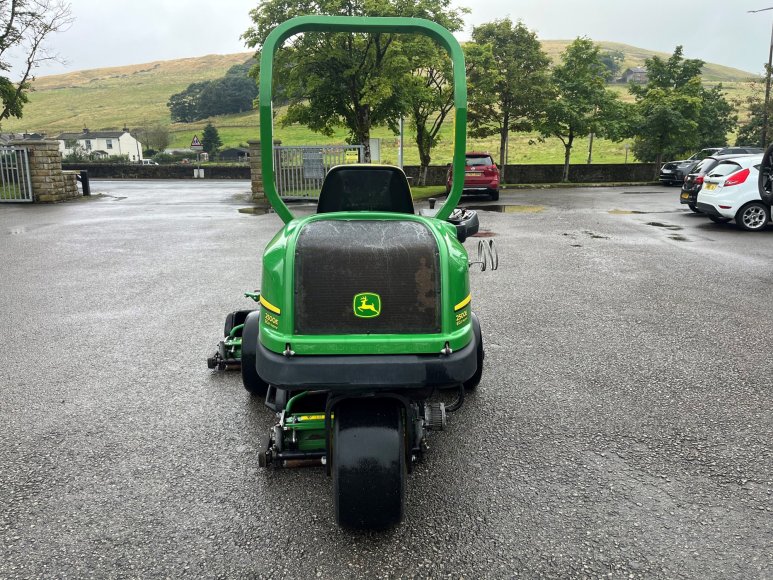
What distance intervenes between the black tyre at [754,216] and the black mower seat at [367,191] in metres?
12.7

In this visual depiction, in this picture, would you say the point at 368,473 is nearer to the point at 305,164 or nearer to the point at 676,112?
the point at 305,164

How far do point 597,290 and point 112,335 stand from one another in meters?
6.00

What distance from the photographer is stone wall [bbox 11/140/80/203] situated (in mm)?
20578

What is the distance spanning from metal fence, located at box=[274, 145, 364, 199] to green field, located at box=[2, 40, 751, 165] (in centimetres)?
992

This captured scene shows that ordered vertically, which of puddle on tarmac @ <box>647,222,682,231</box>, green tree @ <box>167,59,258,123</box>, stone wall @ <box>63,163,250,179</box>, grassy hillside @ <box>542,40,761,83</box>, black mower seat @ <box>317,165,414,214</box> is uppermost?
grassy hillside @ <box>542,40,761,83</box>

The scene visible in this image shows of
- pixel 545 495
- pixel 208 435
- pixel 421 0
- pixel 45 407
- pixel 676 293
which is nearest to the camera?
pixel 545 495

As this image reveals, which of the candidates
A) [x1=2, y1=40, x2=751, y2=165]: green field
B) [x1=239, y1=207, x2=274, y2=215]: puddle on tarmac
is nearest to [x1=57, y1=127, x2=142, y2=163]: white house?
[x1=2, y1=40, x2=751, y2=165]: green field

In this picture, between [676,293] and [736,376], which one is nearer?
[736,376]

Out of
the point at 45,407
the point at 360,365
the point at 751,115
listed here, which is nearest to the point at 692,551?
the point at 360,365

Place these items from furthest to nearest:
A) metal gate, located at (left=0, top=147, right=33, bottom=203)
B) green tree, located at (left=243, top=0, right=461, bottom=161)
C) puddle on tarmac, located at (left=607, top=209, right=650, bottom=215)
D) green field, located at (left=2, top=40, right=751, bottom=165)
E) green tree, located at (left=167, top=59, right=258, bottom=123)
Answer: green tree, located at (left=167, top=59, right=258, bottom=123)
green field, located at (left=2, top=40, right=751, bottom=165)
green tree, located at (left=243, top=0, right=461, bottom=161)
metal gate, located at (left=0, top=147, right=33, bottom=203)
puddle on tarmac, located at (left=607, top=209, right=650, bottom=215)

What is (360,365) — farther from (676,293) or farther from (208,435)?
(676,293)

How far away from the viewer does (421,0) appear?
23141 mm

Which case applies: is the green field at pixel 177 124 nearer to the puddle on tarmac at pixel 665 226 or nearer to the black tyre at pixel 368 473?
the puddle on tarmac at pixel 665 226

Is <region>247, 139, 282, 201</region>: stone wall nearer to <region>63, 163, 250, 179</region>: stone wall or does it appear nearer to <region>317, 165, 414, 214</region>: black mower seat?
<region>317, 165, 414, 214</region>: black mower seat
